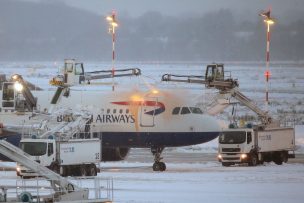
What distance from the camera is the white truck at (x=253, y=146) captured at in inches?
2058

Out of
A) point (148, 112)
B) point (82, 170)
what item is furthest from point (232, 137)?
point (82, 170)

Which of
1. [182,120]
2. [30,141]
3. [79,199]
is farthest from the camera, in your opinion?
[182,120]

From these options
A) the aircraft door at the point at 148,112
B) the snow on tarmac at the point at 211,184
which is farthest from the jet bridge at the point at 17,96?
the snow on tarmac at the point at 211,184

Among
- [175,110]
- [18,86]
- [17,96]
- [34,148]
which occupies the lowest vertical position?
[34,148]

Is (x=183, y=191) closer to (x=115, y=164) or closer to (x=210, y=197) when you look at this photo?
(x=210, y=197)

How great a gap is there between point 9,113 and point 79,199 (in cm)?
2088

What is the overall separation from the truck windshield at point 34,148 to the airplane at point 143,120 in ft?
16.7

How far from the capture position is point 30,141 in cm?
4616

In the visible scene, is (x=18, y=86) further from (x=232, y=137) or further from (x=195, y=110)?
(x=232, y=137)

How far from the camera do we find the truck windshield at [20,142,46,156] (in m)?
45.8

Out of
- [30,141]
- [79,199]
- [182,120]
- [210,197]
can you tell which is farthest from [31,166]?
[182,120]

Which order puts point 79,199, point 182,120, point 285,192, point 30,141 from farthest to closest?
point 182,120, point 30,141, point 285,192, point 79,199

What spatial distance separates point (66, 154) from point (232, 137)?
10.3m

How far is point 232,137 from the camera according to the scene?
52875 millimetres
